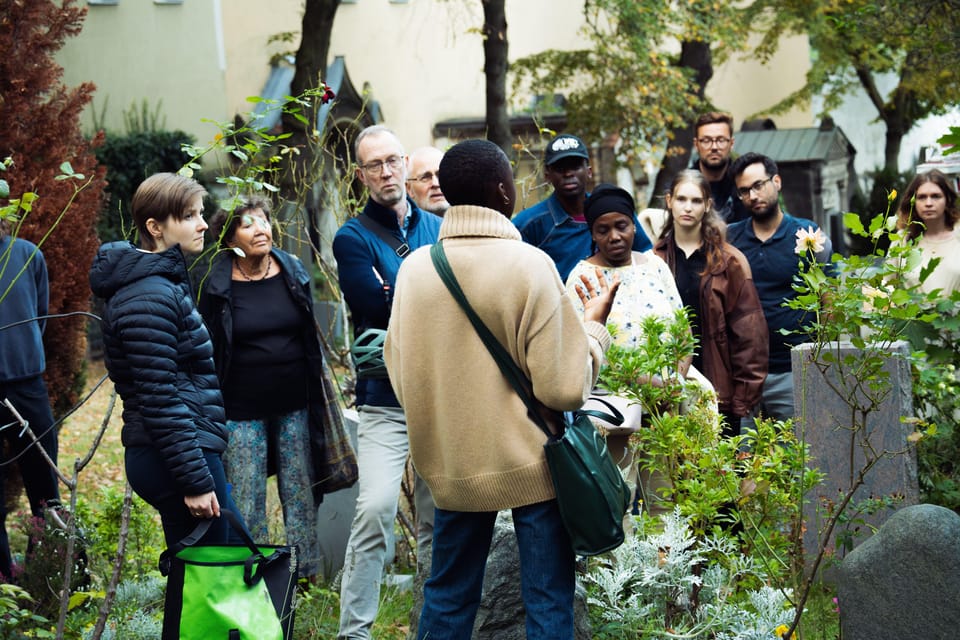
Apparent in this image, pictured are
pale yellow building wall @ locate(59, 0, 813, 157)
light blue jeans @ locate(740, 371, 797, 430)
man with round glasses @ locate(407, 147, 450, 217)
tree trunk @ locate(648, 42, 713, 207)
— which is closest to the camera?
man with round glasses @ locate(407, 147, 450, 217)

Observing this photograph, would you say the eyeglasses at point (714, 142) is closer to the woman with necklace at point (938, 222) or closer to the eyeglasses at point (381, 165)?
the woman with necklace at point (938, 222)

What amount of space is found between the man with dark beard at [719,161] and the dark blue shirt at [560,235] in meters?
1.48

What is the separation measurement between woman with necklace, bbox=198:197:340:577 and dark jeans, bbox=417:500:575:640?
1984 mm

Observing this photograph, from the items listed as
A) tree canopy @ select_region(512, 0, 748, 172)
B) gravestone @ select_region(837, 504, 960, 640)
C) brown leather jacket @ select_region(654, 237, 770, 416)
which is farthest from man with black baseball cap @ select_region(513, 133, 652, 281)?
tree canopy @ select_region(512, 0, 748, 172)

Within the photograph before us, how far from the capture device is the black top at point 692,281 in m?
6.36

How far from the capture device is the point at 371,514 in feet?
16.1

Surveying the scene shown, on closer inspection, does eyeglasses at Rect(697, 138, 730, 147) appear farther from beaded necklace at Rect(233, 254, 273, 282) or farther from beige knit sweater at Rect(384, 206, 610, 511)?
beige knit sweater at Rect(384, 206, 610, 511)

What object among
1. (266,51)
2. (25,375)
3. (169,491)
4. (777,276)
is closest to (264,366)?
(169,491)

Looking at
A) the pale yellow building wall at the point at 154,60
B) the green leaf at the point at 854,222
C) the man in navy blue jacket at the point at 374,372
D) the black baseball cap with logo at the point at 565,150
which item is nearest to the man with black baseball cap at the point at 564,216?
the black baseball cap with logo at the point at 565,150

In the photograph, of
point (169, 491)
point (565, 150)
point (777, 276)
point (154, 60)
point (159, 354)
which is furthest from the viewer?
point (154, 60)

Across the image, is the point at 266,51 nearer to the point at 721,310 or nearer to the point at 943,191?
the point at 943,191

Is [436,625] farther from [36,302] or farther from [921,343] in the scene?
[36,302]

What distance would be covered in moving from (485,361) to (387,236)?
5.84ft

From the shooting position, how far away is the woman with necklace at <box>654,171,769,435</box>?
6.25 metres
